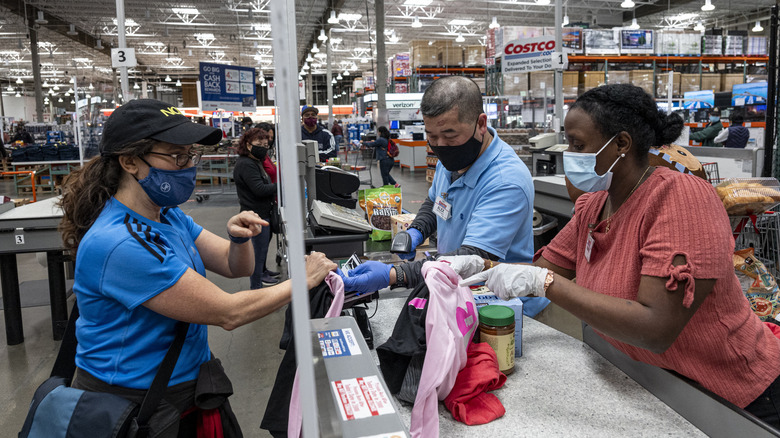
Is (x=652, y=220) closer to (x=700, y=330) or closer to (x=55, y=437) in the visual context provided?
(x=700, y=330)

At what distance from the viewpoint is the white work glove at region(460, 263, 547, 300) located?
4.72 feet

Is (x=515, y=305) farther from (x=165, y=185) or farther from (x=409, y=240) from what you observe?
(x=165, y=185)

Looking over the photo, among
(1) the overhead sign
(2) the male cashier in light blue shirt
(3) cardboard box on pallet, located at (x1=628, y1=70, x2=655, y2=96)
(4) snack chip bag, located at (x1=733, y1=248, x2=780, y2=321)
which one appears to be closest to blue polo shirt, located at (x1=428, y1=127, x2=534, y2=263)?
(2) the male cashier in light blue shirt

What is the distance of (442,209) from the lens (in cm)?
246

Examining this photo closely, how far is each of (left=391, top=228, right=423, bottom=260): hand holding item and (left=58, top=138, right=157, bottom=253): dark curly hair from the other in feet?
3.67

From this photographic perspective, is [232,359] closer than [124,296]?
No

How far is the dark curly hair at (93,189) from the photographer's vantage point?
150 cm

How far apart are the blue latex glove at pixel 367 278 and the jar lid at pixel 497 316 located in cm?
33

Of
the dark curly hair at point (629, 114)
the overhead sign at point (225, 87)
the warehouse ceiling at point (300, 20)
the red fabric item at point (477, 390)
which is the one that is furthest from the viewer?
the warehouse ceiling at point (300, 20)

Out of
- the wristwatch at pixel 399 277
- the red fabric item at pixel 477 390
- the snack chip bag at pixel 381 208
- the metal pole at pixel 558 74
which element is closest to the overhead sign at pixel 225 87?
the metal pole at pixel 558 74

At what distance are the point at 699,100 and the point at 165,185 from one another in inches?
516

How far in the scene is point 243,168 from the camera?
5.05m

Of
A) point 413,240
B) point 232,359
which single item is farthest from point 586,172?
point 232,359

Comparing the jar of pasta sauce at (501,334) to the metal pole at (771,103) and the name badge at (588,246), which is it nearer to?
the name badge at (588,246)
